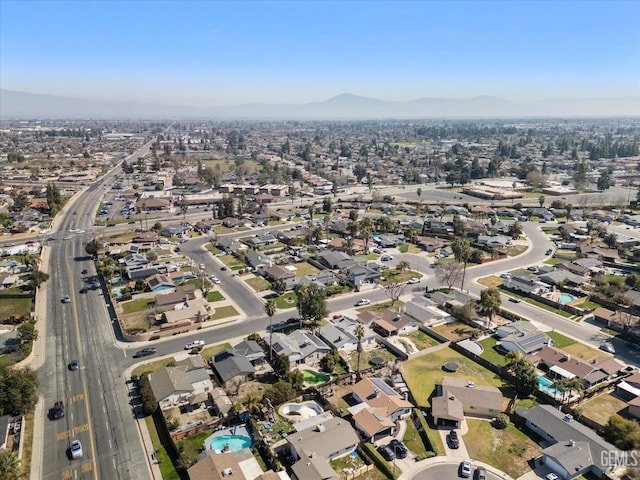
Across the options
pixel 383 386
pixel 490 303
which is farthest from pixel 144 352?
pixel 490 303

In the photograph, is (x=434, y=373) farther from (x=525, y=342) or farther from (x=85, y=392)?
(x=85, y=392)

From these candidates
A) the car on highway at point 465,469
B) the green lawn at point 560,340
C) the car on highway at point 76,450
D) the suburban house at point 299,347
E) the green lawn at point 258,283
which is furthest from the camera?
the green lawn at point 258,283

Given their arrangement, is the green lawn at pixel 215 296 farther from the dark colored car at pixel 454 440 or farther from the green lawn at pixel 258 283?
the dark colored car at pixel 454 440

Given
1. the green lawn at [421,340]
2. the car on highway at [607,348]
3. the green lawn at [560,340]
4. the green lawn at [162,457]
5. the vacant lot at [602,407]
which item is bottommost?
the vacant lot at [602,407]

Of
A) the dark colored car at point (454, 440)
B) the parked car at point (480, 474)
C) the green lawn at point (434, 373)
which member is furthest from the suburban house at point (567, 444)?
the dark colored car at point (454, 440)

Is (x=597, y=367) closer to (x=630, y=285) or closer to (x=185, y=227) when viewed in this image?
(x=630, y=285)

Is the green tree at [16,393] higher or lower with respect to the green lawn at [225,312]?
higher

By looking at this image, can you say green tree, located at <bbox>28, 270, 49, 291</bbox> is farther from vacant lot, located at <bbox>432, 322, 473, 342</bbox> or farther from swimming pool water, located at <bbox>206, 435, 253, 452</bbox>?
vacant lot, located at <bbox>432, 322, 473, 342</bbox>
